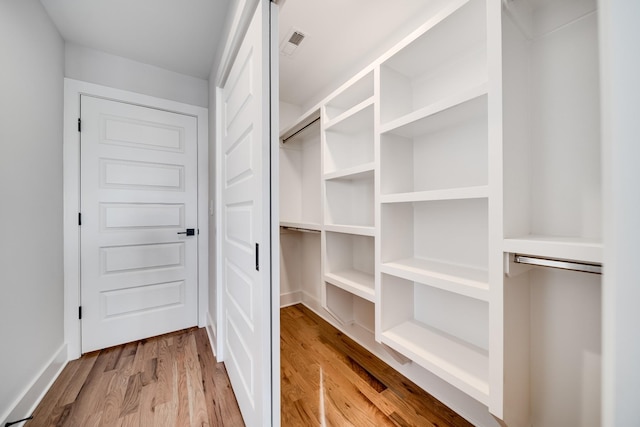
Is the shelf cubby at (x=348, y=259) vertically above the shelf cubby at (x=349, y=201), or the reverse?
the shelf cubby at (x=349, y=201)

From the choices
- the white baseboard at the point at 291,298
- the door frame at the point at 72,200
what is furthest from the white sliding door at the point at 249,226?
the door frame at the point at 72,200

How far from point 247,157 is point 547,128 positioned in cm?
131

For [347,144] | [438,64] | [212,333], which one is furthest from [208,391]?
[438,64]

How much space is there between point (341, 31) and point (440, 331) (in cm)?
207

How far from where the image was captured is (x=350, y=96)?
1.81 metres

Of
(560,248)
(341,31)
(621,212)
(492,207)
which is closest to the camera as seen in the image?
(621,212)

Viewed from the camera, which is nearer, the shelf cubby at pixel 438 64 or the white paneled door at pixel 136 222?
the shelf cubby at pixel 438 64

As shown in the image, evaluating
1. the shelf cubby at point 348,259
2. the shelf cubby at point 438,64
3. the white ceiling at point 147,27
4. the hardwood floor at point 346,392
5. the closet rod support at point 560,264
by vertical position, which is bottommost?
the hardwood floor at point 346,392

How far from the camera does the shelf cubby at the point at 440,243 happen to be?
112 centimetres

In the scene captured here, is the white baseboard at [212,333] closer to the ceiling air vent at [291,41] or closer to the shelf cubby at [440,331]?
the shelf cubby at [440,331]

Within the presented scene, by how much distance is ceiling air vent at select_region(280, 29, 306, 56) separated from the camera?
5.50ft

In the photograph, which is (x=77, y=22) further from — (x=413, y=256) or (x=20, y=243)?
(x=413, y=256)

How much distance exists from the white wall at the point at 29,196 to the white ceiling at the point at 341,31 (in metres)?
1.53

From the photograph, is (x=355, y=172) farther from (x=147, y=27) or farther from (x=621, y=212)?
(x=147, y=27)
